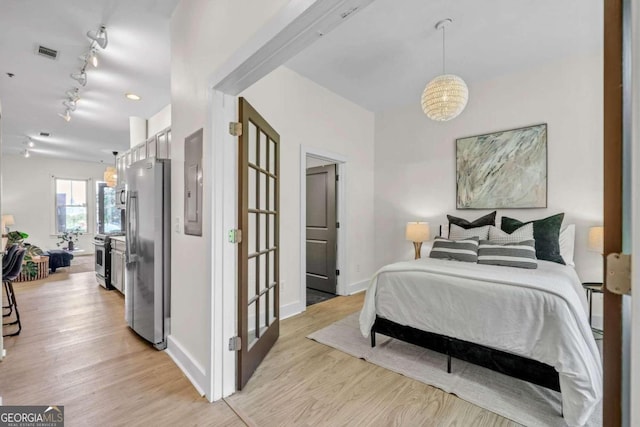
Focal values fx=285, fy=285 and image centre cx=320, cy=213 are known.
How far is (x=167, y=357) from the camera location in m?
2.40

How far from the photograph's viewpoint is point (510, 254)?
8.94 feet

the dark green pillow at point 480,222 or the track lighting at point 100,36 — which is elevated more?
the track lighting at point 100,36

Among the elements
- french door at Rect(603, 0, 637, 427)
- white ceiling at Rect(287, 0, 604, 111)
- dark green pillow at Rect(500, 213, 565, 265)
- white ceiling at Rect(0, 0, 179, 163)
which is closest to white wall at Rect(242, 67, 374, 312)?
white ceiling at Rect(287, 0, 604, 111)

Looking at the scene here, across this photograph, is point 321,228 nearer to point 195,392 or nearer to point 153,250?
point 153,250

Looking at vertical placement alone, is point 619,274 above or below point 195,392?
above

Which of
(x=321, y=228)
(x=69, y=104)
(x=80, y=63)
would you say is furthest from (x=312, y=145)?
(x=69, y=104)

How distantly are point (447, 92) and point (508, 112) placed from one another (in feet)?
4.78

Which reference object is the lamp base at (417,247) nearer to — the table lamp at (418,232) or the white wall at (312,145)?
the table lamp at (418,232)

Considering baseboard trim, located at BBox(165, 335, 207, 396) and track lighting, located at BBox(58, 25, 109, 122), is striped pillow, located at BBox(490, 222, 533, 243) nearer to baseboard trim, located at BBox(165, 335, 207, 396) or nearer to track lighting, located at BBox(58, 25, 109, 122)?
baseboard trim, located at BBox(165, 335, 207, 396)

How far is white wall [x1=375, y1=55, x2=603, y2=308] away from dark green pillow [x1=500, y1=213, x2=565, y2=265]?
246 millimetres

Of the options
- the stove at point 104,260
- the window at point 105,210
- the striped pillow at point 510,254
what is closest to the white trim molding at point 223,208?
the striped pillow at point 510,254

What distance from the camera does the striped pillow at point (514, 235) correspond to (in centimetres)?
300

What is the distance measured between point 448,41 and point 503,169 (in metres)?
1.70

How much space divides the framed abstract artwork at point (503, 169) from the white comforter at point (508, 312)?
42.6 inches
